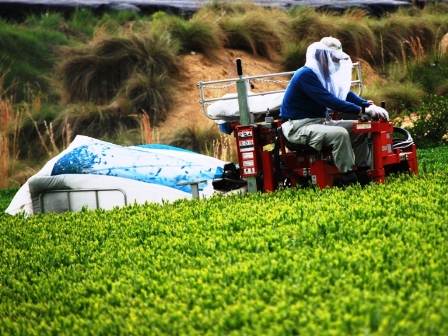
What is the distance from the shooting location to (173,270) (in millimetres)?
6277

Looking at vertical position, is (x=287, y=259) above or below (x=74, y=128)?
below

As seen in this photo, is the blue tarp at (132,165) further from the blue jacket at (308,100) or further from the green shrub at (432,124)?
the green shrub at (432,124)

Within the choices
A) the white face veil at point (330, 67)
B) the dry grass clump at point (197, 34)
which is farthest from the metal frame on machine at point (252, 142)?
the dry grass clump at point (197, 34)

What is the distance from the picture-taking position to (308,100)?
9.59 metres

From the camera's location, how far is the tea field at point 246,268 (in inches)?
191

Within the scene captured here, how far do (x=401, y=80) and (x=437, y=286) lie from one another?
16.4m

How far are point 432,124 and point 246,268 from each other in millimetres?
9914

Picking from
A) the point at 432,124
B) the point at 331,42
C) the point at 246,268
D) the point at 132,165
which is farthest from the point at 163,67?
the point at 246,268

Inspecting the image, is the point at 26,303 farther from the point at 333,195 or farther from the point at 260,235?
the point at 333,195

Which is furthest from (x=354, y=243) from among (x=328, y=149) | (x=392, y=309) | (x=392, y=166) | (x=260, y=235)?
(x=392, y=166)

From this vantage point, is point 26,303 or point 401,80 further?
point 401,80

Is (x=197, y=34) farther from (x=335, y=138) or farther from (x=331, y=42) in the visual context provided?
(x=335, y=138)

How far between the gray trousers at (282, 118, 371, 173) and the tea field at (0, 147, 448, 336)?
407mm

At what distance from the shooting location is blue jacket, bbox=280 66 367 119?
928 centimetres
